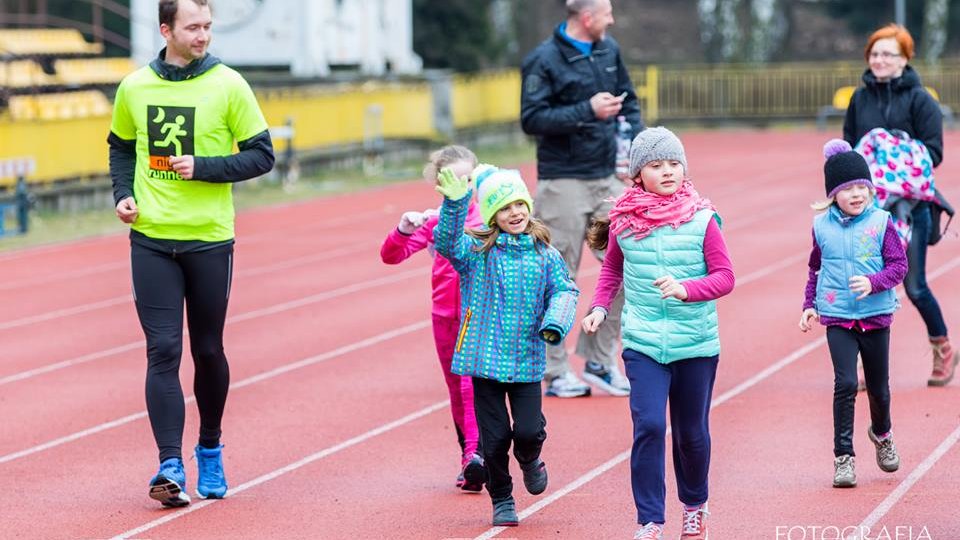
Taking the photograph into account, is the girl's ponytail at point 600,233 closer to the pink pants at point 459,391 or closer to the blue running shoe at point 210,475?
the pink pants at point 459,391

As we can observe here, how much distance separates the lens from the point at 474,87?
3566cm

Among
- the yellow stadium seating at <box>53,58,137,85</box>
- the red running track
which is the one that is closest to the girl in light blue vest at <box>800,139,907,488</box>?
the red running track

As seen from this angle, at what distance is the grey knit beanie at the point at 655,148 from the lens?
6016 mm

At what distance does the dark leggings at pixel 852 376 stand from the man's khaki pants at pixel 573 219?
2.40 meters

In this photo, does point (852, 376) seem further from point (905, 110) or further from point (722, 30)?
point (722, 30)

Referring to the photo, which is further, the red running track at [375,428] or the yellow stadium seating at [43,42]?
the yellow stadium seating at [43,42]

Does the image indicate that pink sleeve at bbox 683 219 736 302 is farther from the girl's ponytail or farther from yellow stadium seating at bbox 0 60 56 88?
yellow stadium seating at bbox 0 60 56 88

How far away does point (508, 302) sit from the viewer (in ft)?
20.7

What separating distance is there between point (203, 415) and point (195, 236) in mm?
758

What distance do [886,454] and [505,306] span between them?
6.07 ft

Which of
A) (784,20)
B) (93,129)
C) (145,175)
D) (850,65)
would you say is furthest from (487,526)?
(784,20)

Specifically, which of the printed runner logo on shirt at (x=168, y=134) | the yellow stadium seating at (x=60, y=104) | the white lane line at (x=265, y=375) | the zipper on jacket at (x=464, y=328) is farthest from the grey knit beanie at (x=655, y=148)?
the yellow stadium seating at (x=60, y=104)

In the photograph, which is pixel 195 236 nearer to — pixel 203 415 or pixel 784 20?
pixel 203 415

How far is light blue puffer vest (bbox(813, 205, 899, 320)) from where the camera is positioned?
694 centimetres
